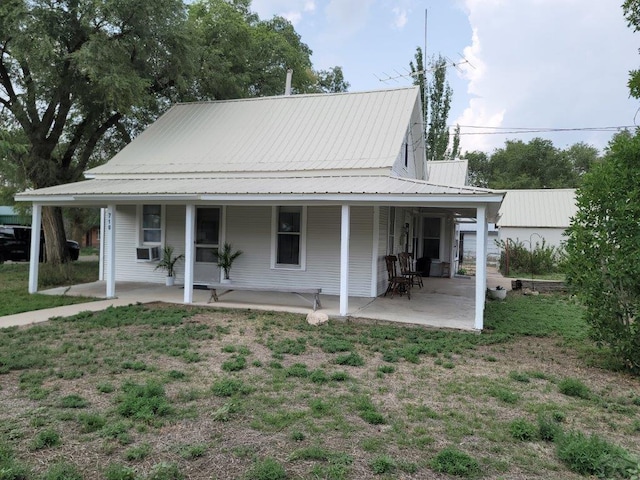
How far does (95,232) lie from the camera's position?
42875mm

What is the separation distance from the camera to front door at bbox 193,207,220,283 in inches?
491

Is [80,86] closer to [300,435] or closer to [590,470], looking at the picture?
[300,435]

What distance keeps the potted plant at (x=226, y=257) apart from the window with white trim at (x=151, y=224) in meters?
2.11

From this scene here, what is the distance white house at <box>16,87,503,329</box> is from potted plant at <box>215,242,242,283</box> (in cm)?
17

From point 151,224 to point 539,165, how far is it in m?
41.2

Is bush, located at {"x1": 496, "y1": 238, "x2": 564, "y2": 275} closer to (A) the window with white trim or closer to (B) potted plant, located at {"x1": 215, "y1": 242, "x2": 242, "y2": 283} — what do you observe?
(B) potted plant, located at {"x1": 215, "y1": 242, "x2": 242, "y2": 283}

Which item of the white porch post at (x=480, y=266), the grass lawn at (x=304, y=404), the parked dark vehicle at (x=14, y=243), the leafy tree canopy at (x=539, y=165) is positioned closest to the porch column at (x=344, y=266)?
the grass lawn at (x=304, y=404)

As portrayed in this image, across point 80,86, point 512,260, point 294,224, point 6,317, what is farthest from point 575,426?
point 512,260

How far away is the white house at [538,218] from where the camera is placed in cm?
2577

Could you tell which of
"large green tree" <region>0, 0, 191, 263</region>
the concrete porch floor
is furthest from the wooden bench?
"large green tree" <region>0, 0, 191, 263</region>

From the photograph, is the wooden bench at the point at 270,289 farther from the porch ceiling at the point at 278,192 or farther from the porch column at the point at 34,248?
the porch column at the point at 34,248

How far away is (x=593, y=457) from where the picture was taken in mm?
3553

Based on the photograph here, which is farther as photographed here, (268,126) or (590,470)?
(268,126)

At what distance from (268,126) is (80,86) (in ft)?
20.2
